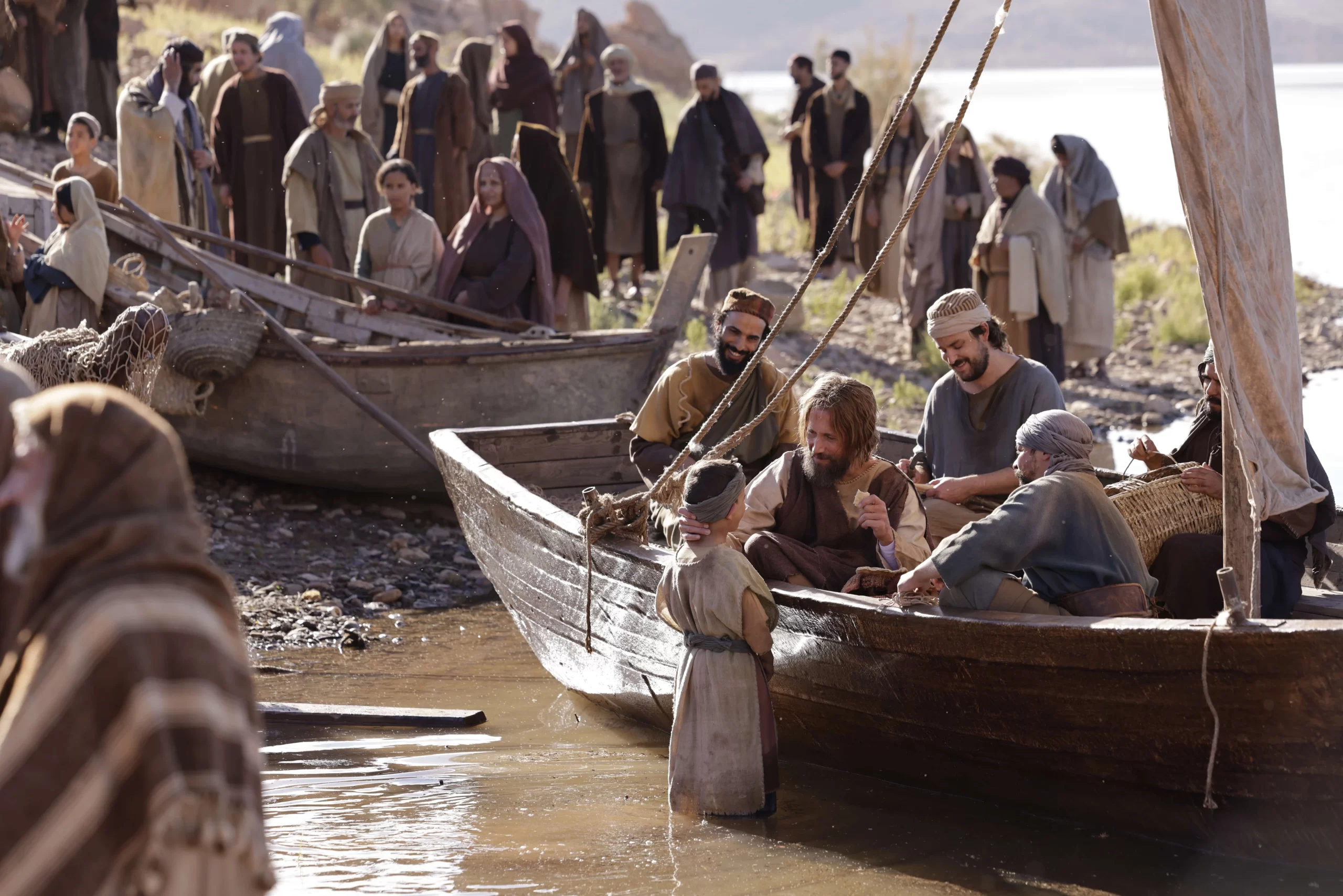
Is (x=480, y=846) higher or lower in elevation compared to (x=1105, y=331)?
lower

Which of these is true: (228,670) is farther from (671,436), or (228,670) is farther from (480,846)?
(671,436)

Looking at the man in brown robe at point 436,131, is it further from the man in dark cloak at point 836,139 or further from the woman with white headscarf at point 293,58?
the man in dark cloak at point 836,139

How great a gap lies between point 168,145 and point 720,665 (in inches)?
316

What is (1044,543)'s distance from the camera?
179 inches

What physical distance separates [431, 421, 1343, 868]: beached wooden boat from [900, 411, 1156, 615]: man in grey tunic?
13cm

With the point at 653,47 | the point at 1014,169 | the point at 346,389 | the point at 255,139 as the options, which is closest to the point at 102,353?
the point at 346,389

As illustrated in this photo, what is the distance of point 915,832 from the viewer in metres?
4.80

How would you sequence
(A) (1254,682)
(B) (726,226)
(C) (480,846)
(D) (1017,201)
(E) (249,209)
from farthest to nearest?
(B) (726,226)
(E) (249,209)
(D) (1017,201)
(C) (480,846)
(A) (1254,682)

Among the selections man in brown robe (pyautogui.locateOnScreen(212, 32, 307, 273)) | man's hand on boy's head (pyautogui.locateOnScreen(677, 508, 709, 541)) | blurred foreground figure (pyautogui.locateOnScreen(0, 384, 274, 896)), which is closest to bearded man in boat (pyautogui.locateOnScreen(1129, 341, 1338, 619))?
man's hand on boy's head (pyautogui.locateOnScreen(677, 508, 709, 541))

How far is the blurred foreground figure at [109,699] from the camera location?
2023 mm

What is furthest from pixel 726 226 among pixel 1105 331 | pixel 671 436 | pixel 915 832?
pixel 915 832

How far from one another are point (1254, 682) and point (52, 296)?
6.74m

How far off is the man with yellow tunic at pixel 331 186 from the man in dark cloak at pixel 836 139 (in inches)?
197

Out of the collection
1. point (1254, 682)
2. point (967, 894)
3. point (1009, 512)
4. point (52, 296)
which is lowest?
point (967, 894)
